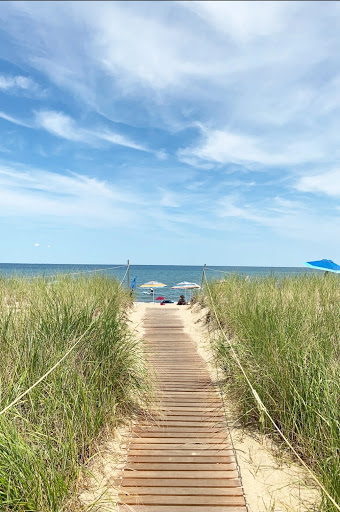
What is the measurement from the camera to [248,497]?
2557mm

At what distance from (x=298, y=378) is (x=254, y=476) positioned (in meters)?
0.87

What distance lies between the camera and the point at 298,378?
3123 mm

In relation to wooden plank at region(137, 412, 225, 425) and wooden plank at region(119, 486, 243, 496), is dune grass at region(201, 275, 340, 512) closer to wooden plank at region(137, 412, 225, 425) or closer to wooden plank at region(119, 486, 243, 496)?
wooden plank at region(137, 412, 225, 425)

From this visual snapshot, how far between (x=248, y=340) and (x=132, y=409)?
151 cm

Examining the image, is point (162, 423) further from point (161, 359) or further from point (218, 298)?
point (218, 298)

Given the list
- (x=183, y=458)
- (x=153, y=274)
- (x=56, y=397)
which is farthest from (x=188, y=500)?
(x=153, y=274)

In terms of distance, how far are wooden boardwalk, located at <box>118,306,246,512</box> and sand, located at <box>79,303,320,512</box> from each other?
0.08 meters

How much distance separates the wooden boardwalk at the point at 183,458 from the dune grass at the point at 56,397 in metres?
0.37

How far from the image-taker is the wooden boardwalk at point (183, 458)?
250 centimetres

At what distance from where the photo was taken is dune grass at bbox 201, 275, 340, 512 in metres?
2.56

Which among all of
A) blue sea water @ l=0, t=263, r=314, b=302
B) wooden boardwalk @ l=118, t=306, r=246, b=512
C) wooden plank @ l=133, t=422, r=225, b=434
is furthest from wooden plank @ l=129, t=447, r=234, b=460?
blue sea water @ l=0, t=263, r=314, b=302

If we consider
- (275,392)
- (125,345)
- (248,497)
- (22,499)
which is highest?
(125,345)

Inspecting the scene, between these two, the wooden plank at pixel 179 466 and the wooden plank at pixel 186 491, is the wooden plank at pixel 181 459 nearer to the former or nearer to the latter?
the wooden plank at pixel 179 466

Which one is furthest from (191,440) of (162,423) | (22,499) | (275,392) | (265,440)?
(22,499)
